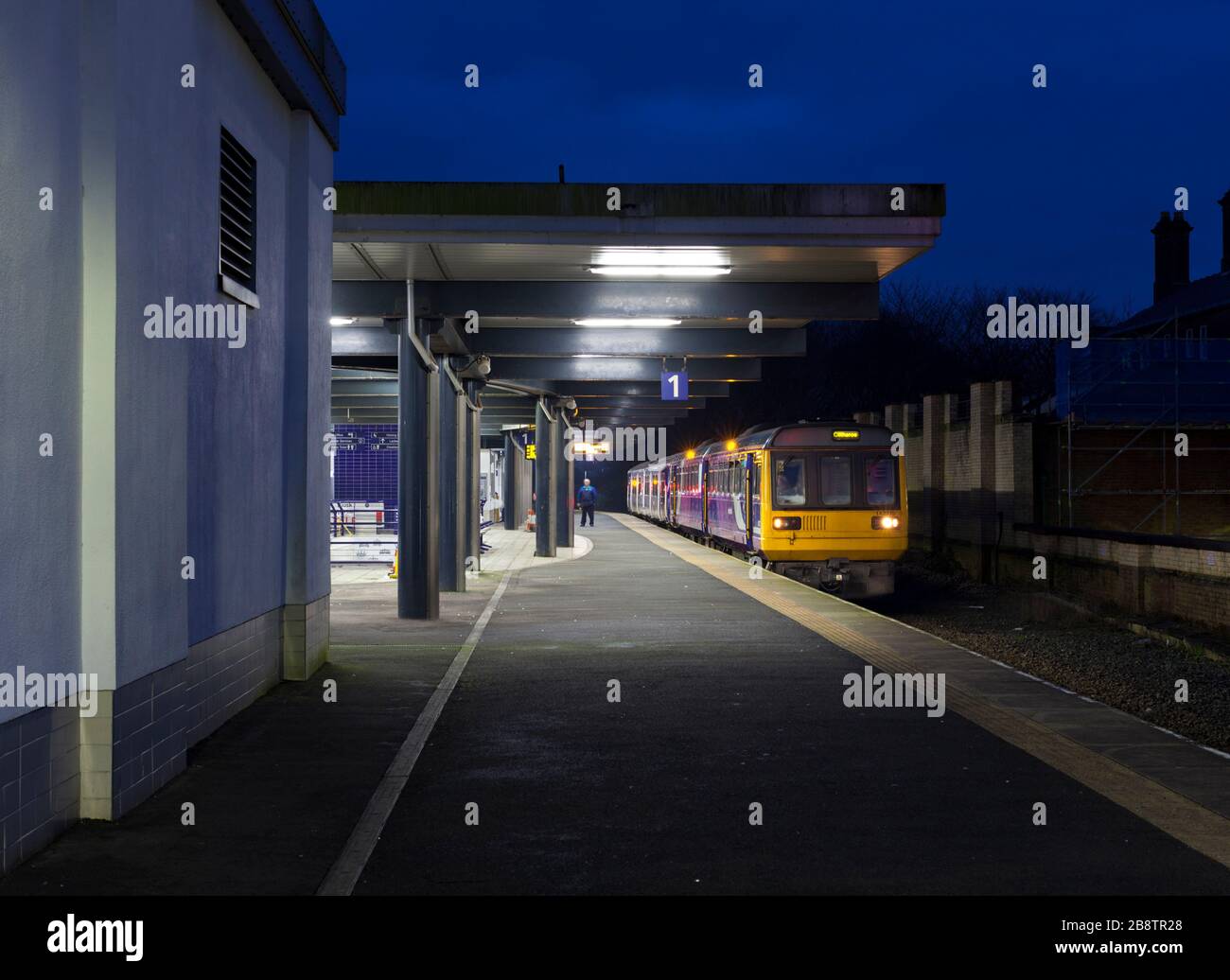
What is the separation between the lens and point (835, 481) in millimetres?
23031

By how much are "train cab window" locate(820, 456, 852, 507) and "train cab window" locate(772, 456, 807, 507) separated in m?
0.32

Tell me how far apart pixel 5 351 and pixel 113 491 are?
106 centimetres

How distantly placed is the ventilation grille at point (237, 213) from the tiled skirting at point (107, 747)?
265cm

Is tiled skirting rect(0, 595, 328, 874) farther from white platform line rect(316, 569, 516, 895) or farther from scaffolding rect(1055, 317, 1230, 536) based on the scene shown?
scaffolding rect(1055, 317, 1230, 536)

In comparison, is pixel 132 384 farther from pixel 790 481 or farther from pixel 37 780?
pixel 790 481

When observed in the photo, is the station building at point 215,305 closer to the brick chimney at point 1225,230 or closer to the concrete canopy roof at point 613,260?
the concrete canopy roof at point 613,260

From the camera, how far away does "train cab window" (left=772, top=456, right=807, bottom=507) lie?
75.6 feet

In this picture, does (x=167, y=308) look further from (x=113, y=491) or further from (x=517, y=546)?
(x=517, y=546)

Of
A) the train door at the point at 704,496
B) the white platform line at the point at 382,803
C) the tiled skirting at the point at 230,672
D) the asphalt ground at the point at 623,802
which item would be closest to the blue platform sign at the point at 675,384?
the train door at the point at 704,496

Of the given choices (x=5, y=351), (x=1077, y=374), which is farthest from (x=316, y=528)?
(x=1077, y=374)

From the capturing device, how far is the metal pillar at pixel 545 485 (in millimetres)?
30016

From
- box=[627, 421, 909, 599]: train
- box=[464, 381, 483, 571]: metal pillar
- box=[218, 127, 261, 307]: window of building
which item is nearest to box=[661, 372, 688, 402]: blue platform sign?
box=[627, 421, 909, 599]: train

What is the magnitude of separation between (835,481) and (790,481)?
0.76 metres

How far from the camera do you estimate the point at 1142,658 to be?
16062 mm
